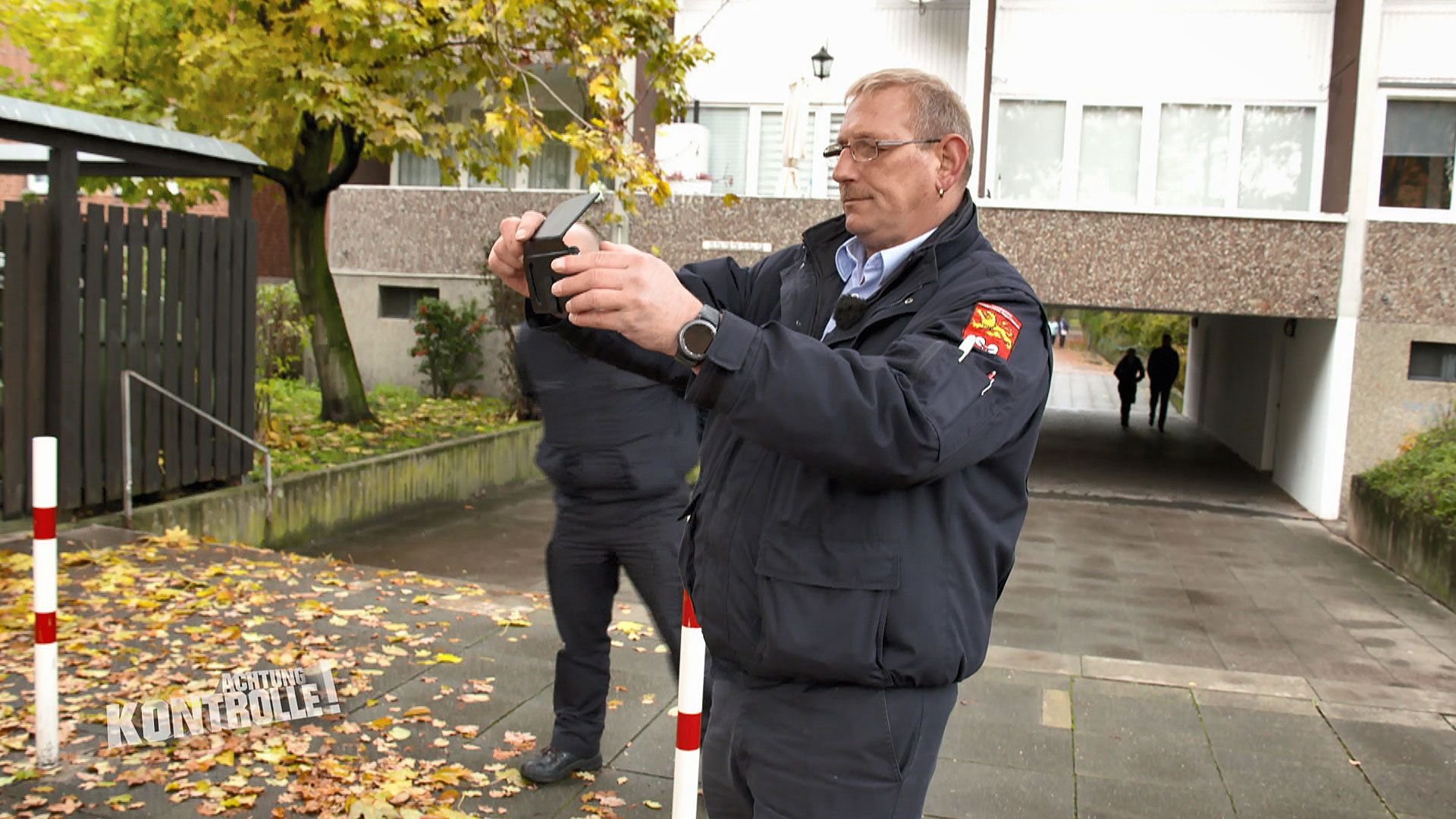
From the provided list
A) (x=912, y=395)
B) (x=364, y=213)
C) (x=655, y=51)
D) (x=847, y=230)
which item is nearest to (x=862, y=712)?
(x=912, y=395)

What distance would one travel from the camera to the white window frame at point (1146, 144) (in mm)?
15867

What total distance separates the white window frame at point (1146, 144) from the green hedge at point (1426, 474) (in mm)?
3595

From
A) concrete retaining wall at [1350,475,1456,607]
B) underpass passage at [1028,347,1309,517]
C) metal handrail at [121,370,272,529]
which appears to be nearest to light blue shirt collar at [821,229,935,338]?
Answer: metal handrail at [121,370,272,529]

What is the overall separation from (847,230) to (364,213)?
1789cm

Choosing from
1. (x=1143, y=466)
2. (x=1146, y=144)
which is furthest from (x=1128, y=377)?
(x=1146, y=144)

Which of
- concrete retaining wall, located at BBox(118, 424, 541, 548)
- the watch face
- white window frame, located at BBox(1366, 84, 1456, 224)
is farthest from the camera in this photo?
white window frame, located at BBox(1366, 84, 1456, 224)

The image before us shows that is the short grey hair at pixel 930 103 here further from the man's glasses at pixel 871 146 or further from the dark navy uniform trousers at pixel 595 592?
the dark navy uniform trousers at pixel 595 592

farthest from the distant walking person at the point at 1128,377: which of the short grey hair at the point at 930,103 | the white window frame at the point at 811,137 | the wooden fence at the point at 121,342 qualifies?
the short grey hair at the point at 930,103

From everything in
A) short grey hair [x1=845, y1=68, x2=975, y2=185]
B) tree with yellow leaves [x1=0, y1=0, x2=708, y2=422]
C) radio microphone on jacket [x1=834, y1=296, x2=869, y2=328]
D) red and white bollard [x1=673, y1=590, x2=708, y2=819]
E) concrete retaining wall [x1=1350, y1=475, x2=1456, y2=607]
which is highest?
tree with yellow leaves [x1=0, y1=0, x2=708, y2=422]

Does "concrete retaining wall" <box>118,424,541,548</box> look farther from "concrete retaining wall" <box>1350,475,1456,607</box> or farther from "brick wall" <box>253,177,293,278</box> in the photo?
"brick wall" <box>253,177,293,278</box>

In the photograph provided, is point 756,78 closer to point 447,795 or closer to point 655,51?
→ point 655,51

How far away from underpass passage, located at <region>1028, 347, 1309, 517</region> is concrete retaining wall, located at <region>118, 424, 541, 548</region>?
6.42 metres

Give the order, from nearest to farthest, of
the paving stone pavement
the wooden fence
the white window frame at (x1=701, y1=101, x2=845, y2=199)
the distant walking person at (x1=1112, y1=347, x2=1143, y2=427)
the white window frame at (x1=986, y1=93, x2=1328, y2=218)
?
the paving stone pavement
the wooden fence
the white window frame at (x1=986, y1=93, x2=1328, y2=218)
the white window frame at (x1=701, y1=101, x2=845, y2=199)
the distant walking person at (x1=1112, y1=347, x2=1143, y2=427)

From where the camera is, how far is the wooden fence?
7934mm
